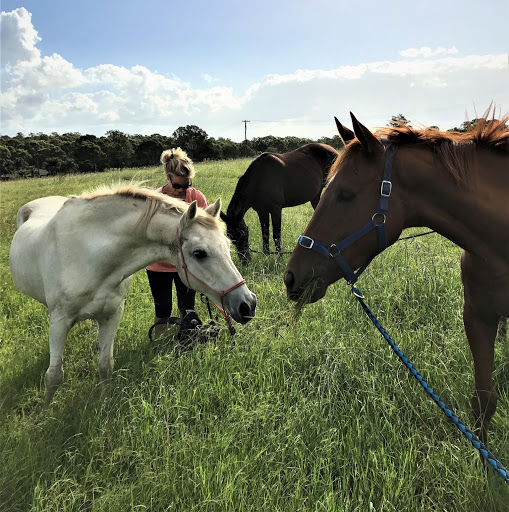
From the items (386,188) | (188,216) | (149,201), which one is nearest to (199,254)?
(188,216)

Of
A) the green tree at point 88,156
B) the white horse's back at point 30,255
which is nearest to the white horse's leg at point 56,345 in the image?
the white horse's back at point 30,255

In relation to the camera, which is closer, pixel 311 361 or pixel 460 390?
pixel 460 390

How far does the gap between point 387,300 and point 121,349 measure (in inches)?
111

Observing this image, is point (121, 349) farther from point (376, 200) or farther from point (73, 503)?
point (376, 200)

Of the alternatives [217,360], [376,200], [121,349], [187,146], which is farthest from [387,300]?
[187,146]

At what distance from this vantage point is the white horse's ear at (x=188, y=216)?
7.59ft

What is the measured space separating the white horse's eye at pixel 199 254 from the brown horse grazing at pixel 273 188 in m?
3.46

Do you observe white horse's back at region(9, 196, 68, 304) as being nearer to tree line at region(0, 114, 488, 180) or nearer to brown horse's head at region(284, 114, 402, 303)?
brown horse's head at region(284, 114, 402, 303)

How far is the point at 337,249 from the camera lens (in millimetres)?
1830

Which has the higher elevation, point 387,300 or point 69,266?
point 69,266

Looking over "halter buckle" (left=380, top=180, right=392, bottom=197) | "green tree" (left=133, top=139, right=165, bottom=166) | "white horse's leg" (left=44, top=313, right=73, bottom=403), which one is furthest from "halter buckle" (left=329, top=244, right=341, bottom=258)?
"green tree" (left=133, top=139, right=165, bottom=166)

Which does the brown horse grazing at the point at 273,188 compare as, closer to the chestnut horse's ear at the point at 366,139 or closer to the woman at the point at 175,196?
the woman at the point at 175,196

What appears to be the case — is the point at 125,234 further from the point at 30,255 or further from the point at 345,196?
the point at 345,196

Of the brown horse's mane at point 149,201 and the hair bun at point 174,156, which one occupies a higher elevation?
the hair bun at point 174,156
